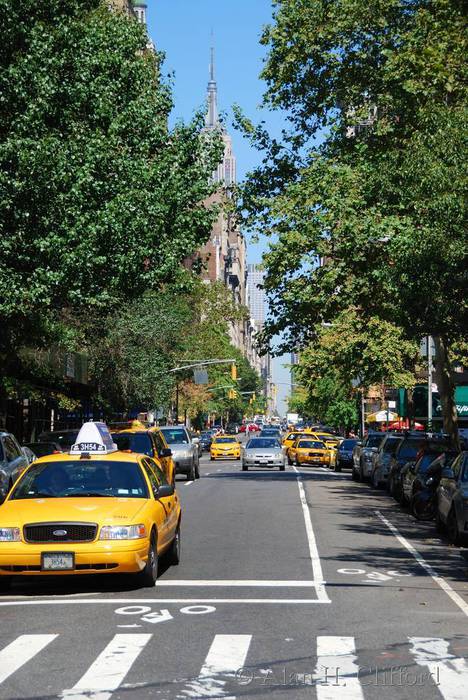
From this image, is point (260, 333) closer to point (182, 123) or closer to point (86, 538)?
point (182, 123)

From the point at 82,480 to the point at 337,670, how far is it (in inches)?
231

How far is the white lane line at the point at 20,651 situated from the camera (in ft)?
28.0

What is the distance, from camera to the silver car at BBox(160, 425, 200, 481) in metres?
38.8

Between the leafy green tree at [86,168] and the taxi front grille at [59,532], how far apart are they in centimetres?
1291

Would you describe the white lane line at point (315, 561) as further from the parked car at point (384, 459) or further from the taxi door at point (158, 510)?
the parked car at point (384, 459)

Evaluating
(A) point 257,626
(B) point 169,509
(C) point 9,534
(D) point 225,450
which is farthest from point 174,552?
(D) point 225,450

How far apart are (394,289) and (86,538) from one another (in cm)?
1718

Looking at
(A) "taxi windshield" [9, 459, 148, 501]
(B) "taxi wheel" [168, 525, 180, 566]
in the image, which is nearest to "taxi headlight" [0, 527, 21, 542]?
(A) "taxi windshield" [9, 459, 148, 501]

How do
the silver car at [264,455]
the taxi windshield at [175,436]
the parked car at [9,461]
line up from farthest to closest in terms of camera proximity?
the silver car at [264,455]
the taxi windshield at [175,436]
the parked car at [9,461]

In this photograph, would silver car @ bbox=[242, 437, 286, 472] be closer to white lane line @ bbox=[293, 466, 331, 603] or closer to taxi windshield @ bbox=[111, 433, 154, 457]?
white lane line @ bbox=[293, 466, 331, 603]

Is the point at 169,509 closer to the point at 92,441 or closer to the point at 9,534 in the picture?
the point at 92,441

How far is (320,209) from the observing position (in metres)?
→ 35.8

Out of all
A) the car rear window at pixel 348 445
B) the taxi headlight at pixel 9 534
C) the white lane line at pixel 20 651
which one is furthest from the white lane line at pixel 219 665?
the car rear window at pixel 348 445

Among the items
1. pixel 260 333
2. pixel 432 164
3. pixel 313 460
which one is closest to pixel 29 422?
pixel 313 460
